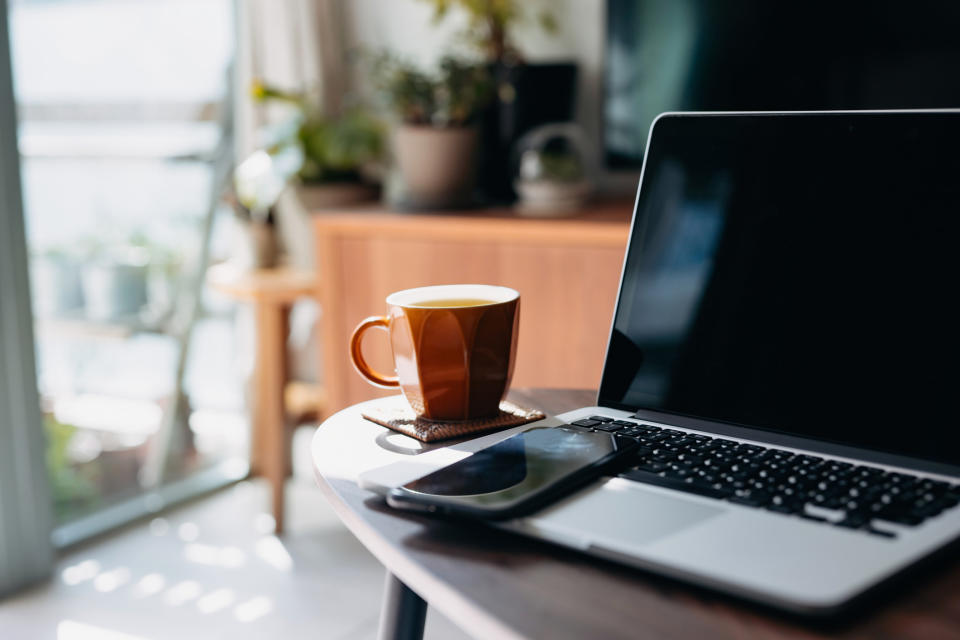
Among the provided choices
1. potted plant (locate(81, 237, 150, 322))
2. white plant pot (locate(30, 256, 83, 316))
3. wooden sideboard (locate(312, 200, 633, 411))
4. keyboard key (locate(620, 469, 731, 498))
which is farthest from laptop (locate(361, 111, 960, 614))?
potted plant (locate(81, 237, 150, 322))

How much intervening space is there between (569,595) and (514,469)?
0.40 feet

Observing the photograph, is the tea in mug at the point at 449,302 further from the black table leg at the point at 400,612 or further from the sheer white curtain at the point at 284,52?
the sheer white curtain at the point at 284,52

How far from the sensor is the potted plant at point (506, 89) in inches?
83.0

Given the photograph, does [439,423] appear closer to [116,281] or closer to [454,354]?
[454,354]

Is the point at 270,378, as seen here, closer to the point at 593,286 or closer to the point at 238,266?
the point at 238,266

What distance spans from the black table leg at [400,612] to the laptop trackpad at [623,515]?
0.17 meters

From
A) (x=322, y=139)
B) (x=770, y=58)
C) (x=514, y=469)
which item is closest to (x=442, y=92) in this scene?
(x=322, y=139)

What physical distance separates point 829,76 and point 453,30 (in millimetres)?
1007

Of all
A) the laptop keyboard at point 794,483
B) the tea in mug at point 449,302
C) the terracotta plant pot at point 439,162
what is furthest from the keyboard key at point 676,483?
the terracotta plant pot at point 439,162

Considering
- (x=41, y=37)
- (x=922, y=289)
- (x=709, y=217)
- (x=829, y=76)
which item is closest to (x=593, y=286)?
(x=829, y=76)

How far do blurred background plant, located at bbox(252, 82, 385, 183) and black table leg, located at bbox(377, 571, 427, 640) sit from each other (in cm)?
169

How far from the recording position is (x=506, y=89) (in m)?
2.11

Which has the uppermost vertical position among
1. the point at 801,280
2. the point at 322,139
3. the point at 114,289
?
the point at 322,139

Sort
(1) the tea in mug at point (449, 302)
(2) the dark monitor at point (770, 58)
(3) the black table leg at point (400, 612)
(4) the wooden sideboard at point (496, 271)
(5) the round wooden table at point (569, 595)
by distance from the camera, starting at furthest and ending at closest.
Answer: (4) the wooden sideboard at point (496, 271), (2) the dark monitor at point (770, 58), (1) the tea in mug at point (449, 302), (3) the black table leg at point (400, 612), (5) the round wooden table at point (569, 595)
